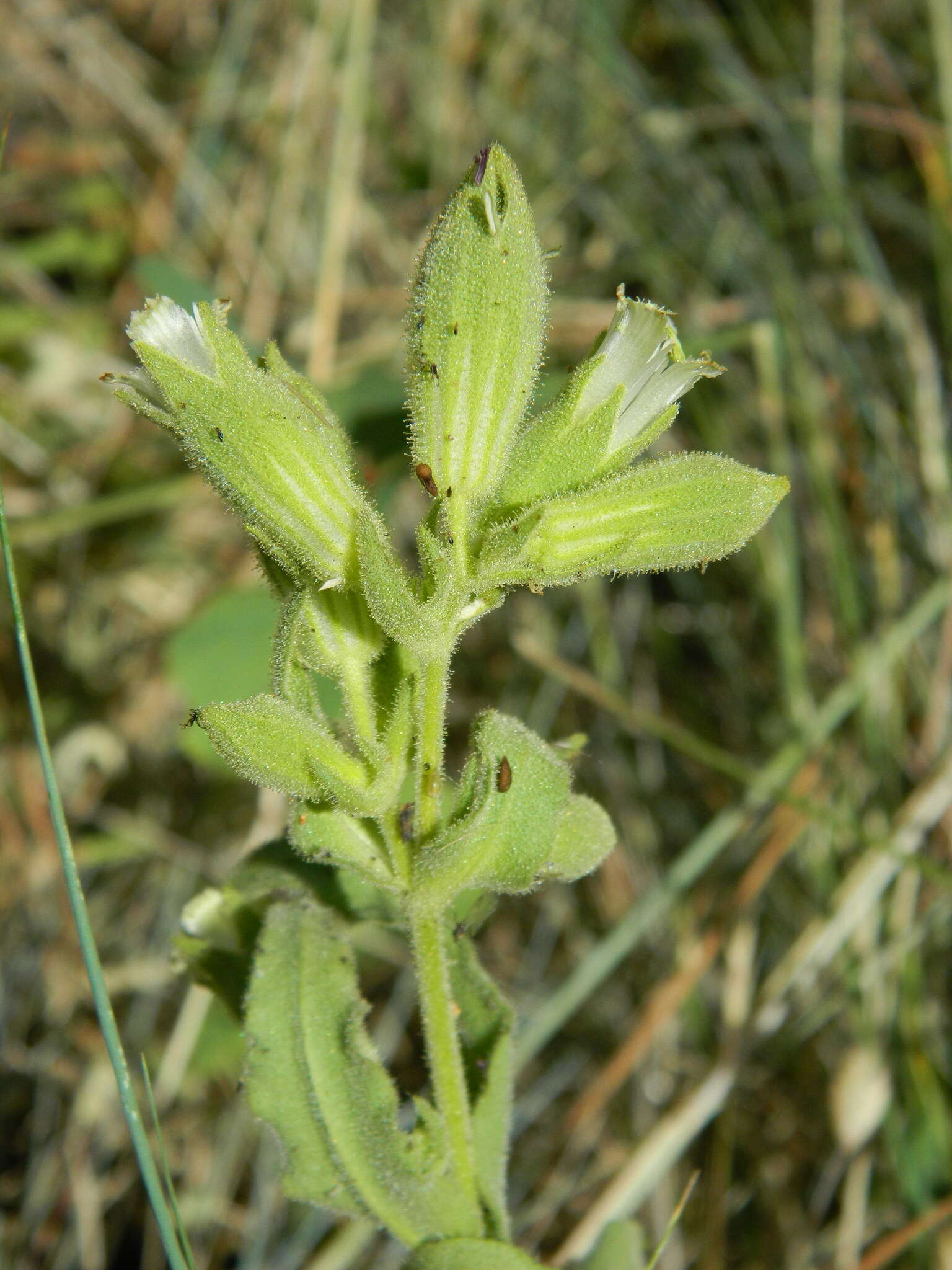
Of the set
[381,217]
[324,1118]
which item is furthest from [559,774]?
[381,217]

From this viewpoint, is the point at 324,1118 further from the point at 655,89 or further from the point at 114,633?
the point at 655,89

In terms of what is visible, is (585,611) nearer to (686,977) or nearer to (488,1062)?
(686,977)

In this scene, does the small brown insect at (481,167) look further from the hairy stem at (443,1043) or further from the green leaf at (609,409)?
the hairy stem at (443,1043)

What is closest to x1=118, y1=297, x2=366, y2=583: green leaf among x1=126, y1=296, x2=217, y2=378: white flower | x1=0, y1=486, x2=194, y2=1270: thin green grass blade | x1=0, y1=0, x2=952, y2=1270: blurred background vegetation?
x1=126, y1=296, x2=217, y2=378: white flower

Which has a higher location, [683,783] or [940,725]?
[940,725]

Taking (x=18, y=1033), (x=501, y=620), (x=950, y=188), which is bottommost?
(x=18, y=1033)

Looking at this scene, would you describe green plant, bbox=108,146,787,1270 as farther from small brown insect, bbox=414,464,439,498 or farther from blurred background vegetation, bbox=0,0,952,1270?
blurred background vegetation, bbox=0,0,952,1270

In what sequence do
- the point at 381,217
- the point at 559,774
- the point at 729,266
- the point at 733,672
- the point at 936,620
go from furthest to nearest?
the point at 381,217
the point at 729,266
the point at 733,672
the point at 936,620
the point at 559,774
